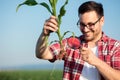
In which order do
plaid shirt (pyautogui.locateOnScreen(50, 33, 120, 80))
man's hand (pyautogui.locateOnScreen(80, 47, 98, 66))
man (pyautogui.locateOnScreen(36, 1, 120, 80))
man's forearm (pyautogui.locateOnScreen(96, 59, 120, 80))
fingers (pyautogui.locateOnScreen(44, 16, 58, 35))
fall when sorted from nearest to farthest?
fingers (pyautogui.locateOnScreen(44, 16, 58, 35)) < man's hand (pyautogui.locateOnScreen(80, 47, 98, 66)) < man's forearm (pyautogui.locateOnScreen(96, 59, 120, 80)) < man (pyautogui.locateOnScreen(36, 1, 120, 80)) < plaid shirt (pyautogui.locateOnScreen(50, 33, 120, 80))

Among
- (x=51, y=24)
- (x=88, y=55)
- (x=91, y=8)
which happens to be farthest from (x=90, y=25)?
(x=51, y=24)

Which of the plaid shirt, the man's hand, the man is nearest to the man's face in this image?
the man

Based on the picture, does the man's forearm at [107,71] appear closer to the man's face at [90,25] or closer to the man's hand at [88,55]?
the man's hand at [88,55]

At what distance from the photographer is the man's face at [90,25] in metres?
4.55

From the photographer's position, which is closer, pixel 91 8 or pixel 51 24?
pixel 51 24

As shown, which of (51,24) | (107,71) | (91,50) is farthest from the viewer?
(91,50)

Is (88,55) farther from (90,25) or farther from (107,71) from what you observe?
(90,25)

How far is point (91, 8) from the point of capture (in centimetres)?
477

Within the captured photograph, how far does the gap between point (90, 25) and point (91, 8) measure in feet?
0.95

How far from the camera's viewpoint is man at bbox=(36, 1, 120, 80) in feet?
14.8

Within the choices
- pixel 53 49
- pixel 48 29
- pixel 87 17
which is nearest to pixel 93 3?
pixel 87 17

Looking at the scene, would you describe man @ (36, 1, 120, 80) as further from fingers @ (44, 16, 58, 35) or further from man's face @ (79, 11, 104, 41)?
fingers @ (44, 16, 58, 35)

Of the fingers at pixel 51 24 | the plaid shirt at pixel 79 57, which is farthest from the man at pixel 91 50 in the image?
the fingers at pixel 51 24

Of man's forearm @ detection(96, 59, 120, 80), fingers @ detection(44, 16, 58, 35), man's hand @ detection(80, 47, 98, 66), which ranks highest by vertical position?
fingers @ detection(44, 16, 58, 35)
